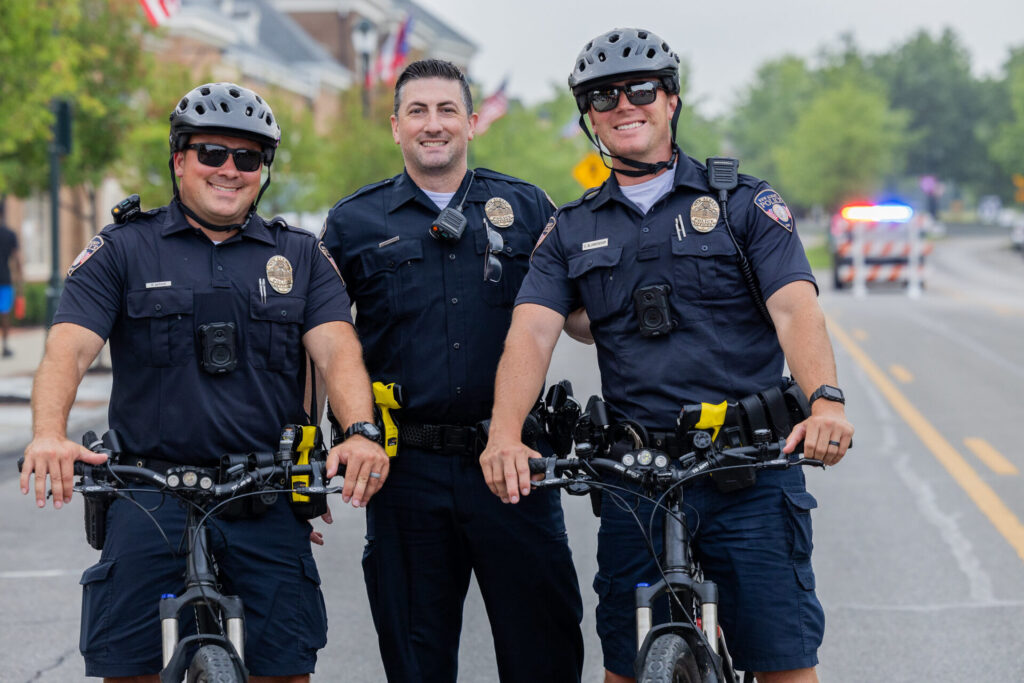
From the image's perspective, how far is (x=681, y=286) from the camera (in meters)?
3.97

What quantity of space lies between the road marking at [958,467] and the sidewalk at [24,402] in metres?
7.23

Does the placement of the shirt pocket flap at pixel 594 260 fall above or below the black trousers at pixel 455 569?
above

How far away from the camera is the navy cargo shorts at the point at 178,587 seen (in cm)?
378

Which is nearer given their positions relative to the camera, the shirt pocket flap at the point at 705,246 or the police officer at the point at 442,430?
the shirt pocket flap at the point at 705,246

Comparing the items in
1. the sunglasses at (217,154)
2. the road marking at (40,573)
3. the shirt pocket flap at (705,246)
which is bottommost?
the road marking at (40,573)

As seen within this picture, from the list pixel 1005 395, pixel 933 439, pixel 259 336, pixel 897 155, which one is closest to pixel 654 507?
pixel 259 336

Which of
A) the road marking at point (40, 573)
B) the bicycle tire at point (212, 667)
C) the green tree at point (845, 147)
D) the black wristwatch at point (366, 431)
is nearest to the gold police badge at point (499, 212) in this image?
the black wristwatch at point (366, 431)

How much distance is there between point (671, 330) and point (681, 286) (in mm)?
129

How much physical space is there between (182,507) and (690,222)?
1.63 m

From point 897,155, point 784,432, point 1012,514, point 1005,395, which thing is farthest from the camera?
point 897,155

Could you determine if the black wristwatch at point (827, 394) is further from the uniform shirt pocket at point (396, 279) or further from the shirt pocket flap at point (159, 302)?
the shirt pocket flap at point (159, 302)

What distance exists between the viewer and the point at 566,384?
4637 mm

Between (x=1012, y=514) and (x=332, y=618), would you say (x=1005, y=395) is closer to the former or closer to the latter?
(x=1012, y=514)

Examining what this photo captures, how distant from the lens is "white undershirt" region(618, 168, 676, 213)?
4141mm
